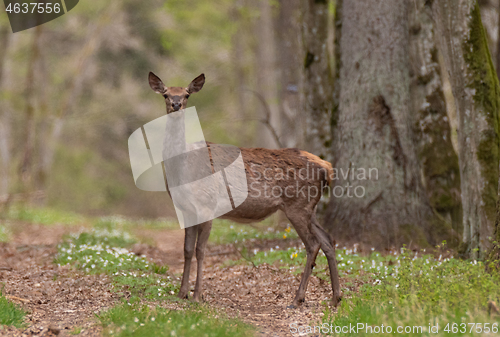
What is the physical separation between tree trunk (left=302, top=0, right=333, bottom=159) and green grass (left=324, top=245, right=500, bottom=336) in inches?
220

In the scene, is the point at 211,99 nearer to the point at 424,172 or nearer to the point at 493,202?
the point at 424,172

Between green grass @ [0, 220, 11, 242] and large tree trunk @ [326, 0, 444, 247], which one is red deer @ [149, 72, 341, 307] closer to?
large tree trunk @ [326, 0, 444, 247]

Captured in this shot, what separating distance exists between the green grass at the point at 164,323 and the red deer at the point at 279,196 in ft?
5.38

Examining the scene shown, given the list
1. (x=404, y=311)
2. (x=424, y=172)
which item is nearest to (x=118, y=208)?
(x=424, y=172)

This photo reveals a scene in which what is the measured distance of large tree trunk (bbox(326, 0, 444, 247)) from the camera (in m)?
9.81

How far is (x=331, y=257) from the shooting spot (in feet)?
23.9

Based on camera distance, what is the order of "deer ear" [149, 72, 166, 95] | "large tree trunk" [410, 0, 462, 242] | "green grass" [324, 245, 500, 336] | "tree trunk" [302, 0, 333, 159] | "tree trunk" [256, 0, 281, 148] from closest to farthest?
"green grass" [324, 245, 500, 336] < "deer ear" [149, 72, 166, 95] < "large tree trunk" [410, 0, 462, 242] < "tree trunk" [302, 0, 333, 159] < "tree trunk" [256, 0, 281, 148]

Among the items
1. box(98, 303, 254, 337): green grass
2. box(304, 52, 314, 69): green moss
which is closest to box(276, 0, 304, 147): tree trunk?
box(304, 52, 314, 69): green moss

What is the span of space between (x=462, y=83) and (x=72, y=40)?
23456 mm

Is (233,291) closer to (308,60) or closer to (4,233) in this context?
(308,60)

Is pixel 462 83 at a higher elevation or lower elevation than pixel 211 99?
lower

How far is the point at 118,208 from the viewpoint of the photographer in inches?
1264

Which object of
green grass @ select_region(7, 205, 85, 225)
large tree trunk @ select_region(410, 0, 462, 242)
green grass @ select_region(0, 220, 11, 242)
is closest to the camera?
large tree trunk @ select_region(410, 0, 462, 242)

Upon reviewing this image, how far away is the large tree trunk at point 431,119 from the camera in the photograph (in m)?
10.3
